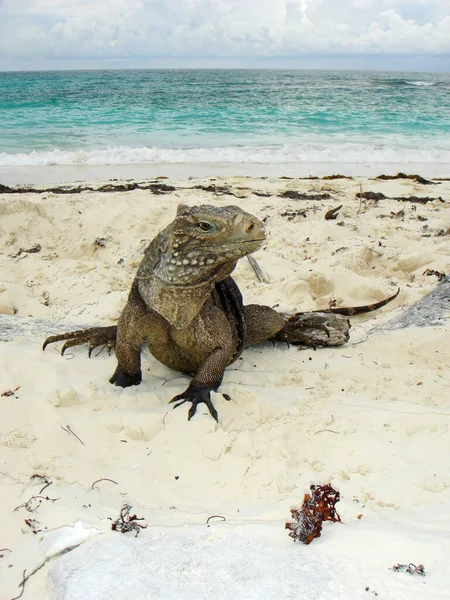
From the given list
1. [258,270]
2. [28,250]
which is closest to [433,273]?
[258,270]

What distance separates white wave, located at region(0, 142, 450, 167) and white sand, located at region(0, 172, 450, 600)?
→ 34.7 ft

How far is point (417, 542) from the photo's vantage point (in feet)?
5.61

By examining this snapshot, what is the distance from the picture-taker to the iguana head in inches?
106

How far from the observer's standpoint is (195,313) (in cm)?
309

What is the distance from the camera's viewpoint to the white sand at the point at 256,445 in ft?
5.68

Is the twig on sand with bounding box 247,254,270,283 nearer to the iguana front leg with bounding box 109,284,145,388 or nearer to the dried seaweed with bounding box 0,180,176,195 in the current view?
the iguana front leg with bounding box 109,284,145,388

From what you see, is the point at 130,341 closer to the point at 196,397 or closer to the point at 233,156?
the point at 196,397

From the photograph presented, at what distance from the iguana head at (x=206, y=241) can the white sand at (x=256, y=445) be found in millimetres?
858

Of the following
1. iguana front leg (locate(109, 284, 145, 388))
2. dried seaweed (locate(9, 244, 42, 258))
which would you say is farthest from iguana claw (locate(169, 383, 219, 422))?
dried seaweed (locate(9, 244, 42, 258))

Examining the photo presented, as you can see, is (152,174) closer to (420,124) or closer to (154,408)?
(154,408)

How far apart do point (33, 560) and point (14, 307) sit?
405 centimetres

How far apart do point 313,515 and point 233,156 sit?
15.1m

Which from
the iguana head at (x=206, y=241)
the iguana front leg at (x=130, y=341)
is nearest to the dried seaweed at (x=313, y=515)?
the iguana head at (x=206, y=241)

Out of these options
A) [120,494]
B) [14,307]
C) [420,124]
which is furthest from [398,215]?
[420,124]
